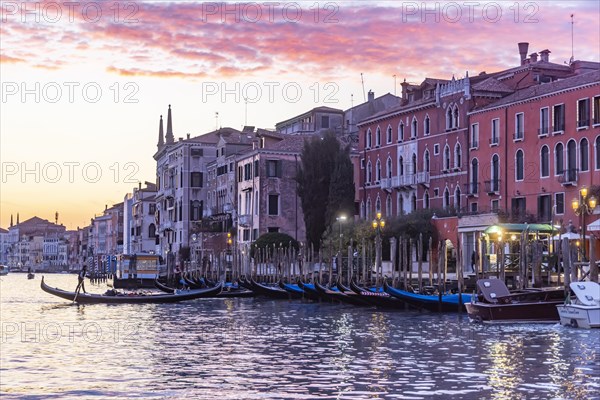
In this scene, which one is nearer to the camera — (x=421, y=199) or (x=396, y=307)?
(x=396, y=307)

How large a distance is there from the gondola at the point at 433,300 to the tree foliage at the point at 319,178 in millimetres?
21146

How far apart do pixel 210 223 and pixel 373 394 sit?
5419 centimetres

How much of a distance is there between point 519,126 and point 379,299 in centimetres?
1181

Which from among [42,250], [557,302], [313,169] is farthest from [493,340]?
[42,250]

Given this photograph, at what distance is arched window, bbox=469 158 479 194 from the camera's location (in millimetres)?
42906

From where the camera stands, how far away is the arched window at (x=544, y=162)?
38.6m

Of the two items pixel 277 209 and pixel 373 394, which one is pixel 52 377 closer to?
pixel 373 394

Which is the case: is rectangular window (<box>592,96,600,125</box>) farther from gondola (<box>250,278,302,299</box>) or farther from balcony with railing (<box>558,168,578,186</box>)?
gondola (<box>250,278,302,299</box>)

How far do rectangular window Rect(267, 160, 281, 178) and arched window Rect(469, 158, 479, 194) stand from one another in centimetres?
1798

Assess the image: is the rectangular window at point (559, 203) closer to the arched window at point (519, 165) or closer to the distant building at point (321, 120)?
the arched window at point (519, 165)

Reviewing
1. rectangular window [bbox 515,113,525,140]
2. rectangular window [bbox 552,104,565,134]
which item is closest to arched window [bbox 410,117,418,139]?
rectangular window [bbox 515,113,525,140]

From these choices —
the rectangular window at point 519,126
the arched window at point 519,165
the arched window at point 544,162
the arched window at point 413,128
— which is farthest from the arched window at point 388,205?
the arched window at point 544,162

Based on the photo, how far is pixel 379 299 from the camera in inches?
1267

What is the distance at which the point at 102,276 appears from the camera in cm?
8731
